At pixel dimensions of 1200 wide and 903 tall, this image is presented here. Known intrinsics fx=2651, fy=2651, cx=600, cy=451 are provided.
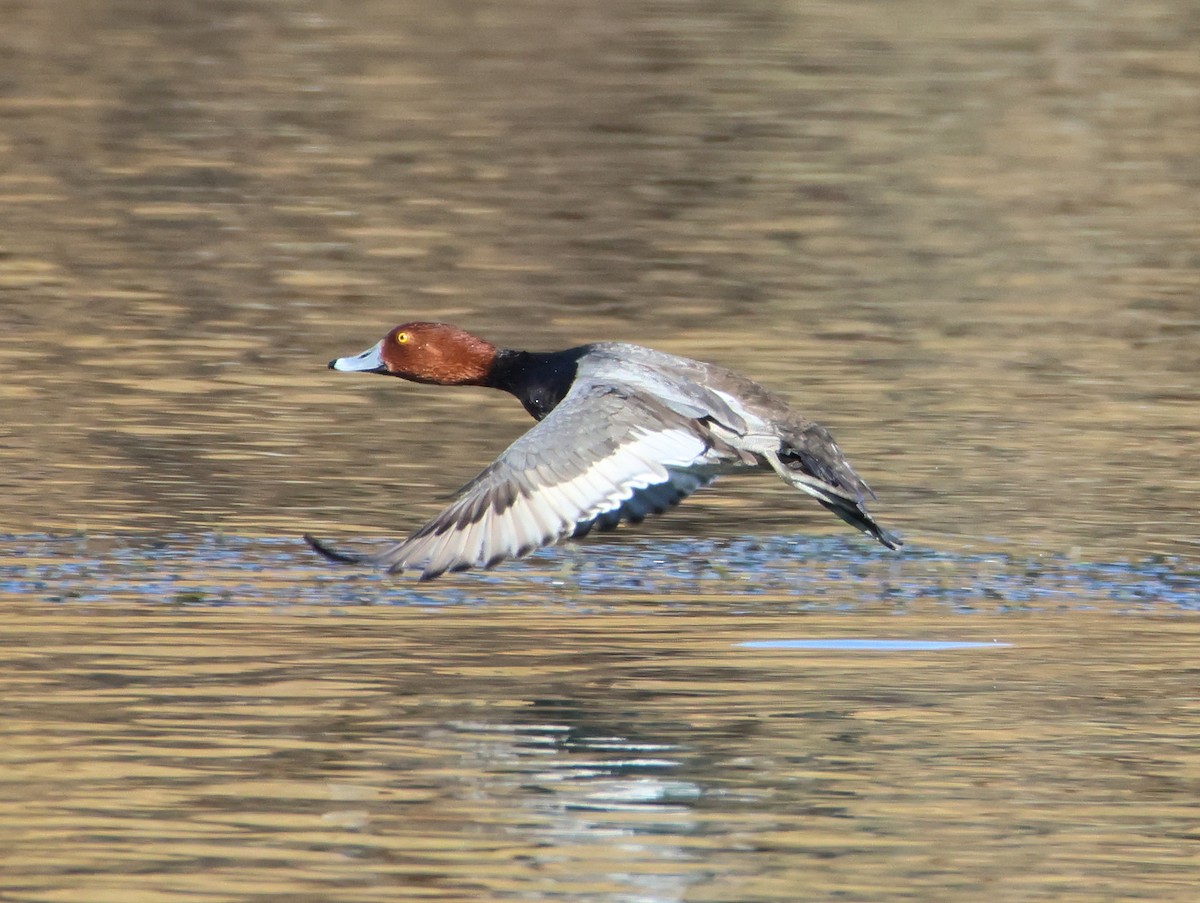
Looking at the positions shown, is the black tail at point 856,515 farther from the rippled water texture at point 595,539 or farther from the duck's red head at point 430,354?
the duck's red head at point 430,354

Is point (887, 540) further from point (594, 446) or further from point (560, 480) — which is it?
point (560, 480)

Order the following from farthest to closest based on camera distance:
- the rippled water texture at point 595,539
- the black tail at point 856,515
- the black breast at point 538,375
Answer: the black breast at point 538,375 < the black tail at point 856,515 < the rippled water texture at point 595,539

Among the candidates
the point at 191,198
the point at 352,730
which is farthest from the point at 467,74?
the point at 352,730

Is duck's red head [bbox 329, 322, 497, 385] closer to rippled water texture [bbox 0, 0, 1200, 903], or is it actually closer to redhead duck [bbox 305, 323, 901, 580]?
redhead duck [bbox 305, 323, 901, 580]

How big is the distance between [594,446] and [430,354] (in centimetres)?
222

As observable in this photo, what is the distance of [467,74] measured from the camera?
2453 centimetres

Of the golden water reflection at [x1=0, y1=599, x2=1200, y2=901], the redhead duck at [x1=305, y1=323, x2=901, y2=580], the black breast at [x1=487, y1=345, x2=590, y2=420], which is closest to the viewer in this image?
the golden water reflection at [x1=0, y1=599, x2=1200, y2=901]

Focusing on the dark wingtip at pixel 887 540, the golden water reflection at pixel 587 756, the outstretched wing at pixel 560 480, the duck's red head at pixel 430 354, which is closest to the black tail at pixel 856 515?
the dark wingtip at pixel 887 540

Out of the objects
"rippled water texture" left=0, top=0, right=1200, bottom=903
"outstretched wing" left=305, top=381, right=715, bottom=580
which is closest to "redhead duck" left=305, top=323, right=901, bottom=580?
"outstretched wing" left=305, top=381, right=715, bottom=580

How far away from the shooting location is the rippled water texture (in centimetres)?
694

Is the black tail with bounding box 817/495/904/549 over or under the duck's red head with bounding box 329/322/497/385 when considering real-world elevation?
under

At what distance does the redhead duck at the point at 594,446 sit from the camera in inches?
327

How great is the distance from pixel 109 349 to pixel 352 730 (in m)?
6.78

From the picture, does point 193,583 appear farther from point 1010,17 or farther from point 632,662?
point 1010,17
